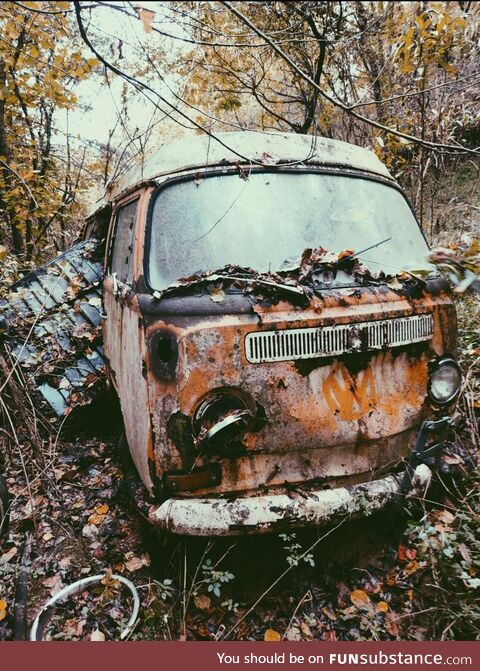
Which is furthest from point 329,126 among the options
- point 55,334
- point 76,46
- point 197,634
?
point 197,634

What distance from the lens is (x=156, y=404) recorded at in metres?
2.15

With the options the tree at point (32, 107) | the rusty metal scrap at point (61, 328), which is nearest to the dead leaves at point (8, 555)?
the rusty metal scrap at point (61, 328)

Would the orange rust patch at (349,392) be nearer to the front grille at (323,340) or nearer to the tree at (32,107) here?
the front grille at (323,340)

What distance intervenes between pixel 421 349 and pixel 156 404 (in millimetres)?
1478

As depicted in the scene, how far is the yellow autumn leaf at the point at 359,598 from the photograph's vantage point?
2.29m

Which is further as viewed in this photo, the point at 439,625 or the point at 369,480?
the point at 369,480

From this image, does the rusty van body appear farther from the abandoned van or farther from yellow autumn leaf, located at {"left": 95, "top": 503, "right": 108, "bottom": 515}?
yellow autumn leaf, located at {"left": 95, "top": 503, "right": 108, "bottom": 515}

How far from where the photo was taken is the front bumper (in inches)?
80.7

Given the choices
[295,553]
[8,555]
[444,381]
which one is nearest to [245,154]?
[444,381]

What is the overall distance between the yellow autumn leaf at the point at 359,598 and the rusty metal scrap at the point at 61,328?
2.68 metres

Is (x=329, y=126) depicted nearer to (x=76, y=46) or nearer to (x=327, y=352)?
(x=76, y=46)

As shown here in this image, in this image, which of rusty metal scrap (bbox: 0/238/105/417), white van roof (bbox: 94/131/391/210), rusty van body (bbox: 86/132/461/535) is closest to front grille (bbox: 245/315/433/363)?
rusty van body (bbox: 86/132/461/535)

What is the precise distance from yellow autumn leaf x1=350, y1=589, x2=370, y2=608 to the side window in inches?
83.8

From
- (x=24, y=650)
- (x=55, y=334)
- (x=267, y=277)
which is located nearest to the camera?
(x=24, y=650)
